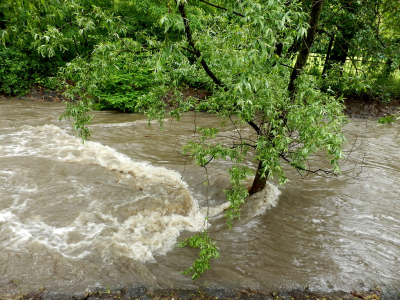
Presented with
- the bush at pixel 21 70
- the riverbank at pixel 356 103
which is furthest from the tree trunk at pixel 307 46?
the bush at pixel 21 70

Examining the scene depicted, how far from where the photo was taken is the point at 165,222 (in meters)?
5.41

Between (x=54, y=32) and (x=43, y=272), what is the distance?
287cm

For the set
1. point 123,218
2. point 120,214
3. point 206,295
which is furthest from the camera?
point 120,214

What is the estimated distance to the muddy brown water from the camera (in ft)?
13.6

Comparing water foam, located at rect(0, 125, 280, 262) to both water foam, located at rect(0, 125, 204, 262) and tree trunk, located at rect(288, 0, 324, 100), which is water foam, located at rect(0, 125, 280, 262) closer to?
water foam, located at rect(0, 125, 204, 262)

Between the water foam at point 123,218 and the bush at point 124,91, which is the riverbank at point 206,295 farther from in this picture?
the bush at point 124,91

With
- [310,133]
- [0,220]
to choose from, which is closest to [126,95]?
[0,220]

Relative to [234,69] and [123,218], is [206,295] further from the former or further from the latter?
[234,69]

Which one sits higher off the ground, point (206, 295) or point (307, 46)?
point (307, 46)

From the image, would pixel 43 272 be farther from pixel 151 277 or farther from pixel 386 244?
pixel 386 244

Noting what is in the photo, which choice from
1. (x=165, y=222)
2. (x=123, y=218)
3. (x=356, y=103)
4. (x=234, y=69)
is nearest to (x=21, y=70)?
(x=123, y=218)

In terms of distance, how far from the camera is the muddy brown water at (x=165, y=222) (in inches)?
163

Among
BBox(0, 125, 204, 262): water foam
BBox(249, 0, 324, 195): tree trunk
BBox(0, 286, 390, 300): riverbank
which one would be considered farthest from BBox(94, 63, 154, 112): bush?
BBox(0, 286, 390, 300): riverbank

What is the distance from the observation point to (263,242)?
16.3ft
